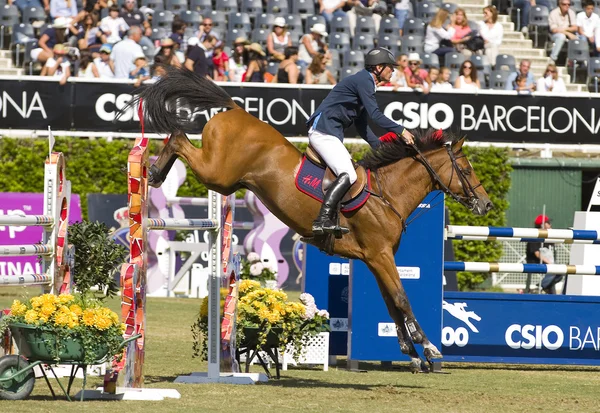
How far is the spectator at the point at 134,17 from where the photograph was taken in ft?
61.6

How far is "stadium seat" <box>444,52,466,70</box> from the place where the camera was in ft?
63.7

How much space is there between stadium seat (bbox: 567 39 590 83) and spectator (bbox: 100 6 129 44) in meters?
8.17

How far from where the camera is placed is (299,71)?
18.2 m

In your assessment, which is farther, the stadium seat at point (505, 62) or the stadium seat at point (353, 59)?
the stadium seat at point (505, 62)

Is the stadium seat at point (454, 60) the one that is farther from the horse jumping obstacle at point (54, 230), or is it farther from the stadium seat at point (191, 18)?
the horse jumping obstacle at point (54, 230)

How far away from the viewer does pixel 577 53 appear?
20.5m

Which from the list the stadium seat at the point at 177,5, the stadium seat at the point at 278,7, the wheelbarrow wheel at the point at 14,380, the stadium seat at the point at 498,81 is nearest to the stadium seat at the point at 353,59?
the stadium seat at the point at 278,7

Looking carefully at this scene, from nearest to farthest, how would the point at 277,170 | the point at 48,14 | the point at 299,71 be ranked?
the point at 277,170 < the point at 299,71 < the point at 48,14

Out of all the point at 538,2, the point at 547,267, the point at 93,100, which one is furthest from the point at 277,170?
→ the point at 538,2

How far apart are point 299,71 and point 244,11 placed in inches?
96.8

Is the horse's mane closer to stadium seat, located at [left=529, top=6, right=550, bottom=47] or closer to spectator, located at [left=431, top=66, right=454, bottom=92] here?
spectator, located at [left=431, top=66, right=454, bottom=92]

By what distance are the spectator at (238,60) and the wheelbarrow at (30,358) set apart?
37.8ft

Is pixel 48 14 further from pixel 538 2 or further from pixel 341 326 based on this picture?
pixel 341 326

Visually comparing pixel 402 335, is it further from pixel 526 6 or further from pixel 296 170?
pixel 526 6
